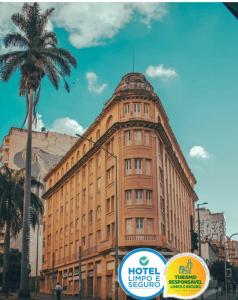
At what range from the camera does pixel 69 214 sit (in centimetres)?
6450

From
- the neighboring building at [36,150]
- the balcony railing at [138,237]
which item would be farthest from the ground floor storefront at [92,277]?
the neighboring building at [36,150]

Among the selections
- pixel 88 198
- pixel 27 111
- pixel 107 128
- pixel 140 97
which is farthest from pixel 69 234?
pixel 27 111

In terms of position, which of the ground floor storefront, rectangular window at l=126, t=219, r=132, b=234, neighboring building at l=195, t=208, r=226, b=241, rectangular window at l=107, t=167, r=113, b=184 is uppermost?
neighboring building at l=195, t=208, r=226, b=241

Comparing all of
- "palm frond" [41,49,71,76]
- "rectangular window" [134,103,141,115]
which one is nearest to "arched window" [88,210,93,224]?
"rectangular window" [134,103,141,115]

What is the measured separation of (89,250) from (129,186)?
11.9 meters

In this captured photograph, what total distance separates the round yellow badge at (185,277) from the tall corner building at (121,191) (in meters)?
35.4

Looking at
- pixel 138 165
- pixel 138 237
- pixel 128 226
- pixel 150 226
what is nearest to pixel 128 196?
pixel 128 226

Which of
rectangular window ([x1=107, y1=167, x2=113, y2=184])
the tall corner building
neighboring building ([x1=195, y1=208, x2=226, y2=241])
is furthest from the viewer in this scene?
neighboring building ([x1=195, y1=208, x2=226, y2=241])

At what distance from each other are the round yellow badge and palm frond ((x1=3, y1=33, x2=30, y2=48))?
2940 centimetres

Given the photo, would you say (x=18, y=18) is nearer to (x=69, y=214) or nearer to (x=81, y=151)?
(x=81, y=151)

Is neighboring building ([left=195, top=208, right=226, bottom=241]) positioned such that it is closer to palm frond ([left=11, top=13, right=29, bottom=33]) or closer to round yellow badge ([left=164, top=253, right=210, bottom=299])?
palm frond ([left=11, top=13, right=29, bottom=33])

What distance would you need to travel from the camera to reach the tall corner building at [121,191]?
45.2 meters

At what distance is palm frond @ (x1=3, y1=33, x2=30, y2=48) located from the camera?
99.8 feet

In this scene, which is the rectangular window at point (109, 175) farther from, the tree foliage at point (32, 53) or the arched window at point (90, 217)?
the tree foliage at point (32, 53)
